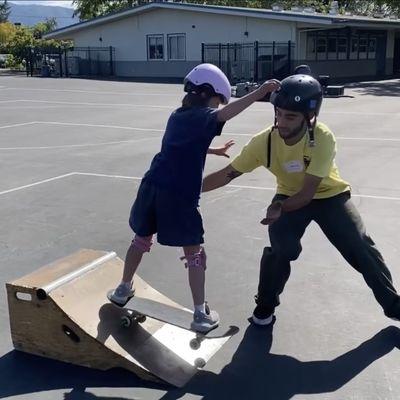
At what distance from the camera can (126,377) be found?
360cm

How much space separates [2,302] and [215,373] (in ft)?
6.39

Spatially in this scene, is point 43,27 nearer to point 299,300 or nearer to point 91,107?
point 91,107

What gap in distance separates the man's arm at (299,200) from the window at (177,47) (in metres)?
38.1

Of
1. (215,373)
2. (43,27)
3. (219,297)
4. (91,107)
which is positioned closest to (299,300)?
(219,297)

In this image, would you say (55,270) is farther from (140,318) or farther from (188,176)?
(188,176)

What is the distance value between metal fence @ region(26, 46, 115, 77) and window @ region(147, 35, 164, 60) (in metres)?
3.64

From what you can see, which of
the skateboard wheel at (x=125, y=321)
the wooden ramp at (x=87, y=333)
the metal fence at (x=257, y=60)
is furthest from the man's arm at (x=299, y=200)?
the metal fence at (x=257, y=60)

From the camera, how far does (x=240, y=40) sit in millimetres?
37438

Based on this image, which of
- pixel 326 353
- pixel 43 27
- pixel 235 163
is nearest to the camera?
pixel 326 353

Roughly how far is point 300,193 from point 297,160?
247 millimetres

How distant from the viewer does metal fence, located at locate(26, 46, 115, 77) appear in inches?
1780

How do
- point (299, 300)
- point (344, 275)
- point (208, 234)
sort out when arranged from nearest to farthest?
1. point (299, 300)
2. point (344, 275)
3. point (208, 234)

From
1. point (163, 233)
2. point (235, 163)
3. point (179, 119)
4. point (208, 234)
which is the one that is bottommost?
point (208, 234)

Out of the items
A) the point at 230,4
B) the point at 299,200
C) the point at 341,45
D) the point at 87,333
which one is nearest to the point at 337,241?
the point at 299,200
